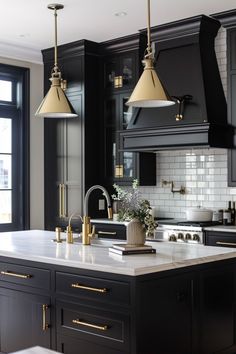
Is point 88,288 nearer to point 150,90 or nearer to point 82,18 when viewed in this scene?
point 150,90

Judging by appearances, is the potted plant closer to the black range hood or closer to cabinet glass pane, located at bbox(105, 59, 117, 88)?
the black range hood

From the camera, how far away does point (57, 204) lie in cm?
721

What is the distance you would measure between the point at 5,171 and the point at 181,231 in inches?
99.7

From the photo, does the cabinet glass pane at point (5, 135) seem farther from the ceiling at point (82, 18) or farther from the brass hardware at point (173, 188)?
the brass hardware at point (173, 188)

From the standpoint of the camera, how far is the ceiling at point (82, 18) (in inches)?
215

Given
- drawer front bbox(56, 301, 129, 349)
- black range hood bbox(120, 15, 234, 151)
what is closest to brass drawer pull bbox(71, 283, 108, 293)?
drawer front bbox(56, 301, 129, 349)

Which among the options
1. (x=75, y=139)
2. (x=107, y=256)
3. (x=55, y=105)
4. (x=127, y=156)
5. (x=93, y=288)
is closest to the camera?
(x=93, y=288)

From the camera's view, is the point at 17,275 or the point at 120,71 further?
the point at 120,71

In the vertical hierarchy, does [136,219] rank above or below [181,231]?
above

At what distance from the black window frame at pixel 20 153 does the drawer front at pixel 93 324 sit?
151 inches

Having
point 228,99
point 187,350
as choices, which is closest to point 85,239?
point 187,350

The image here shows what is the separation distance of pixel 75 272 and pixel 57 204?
12.5 feet

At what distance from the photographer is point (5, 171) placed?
7180 millimetres

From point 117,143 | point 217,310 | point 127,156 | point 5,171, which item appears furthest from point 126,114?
point 217,310
